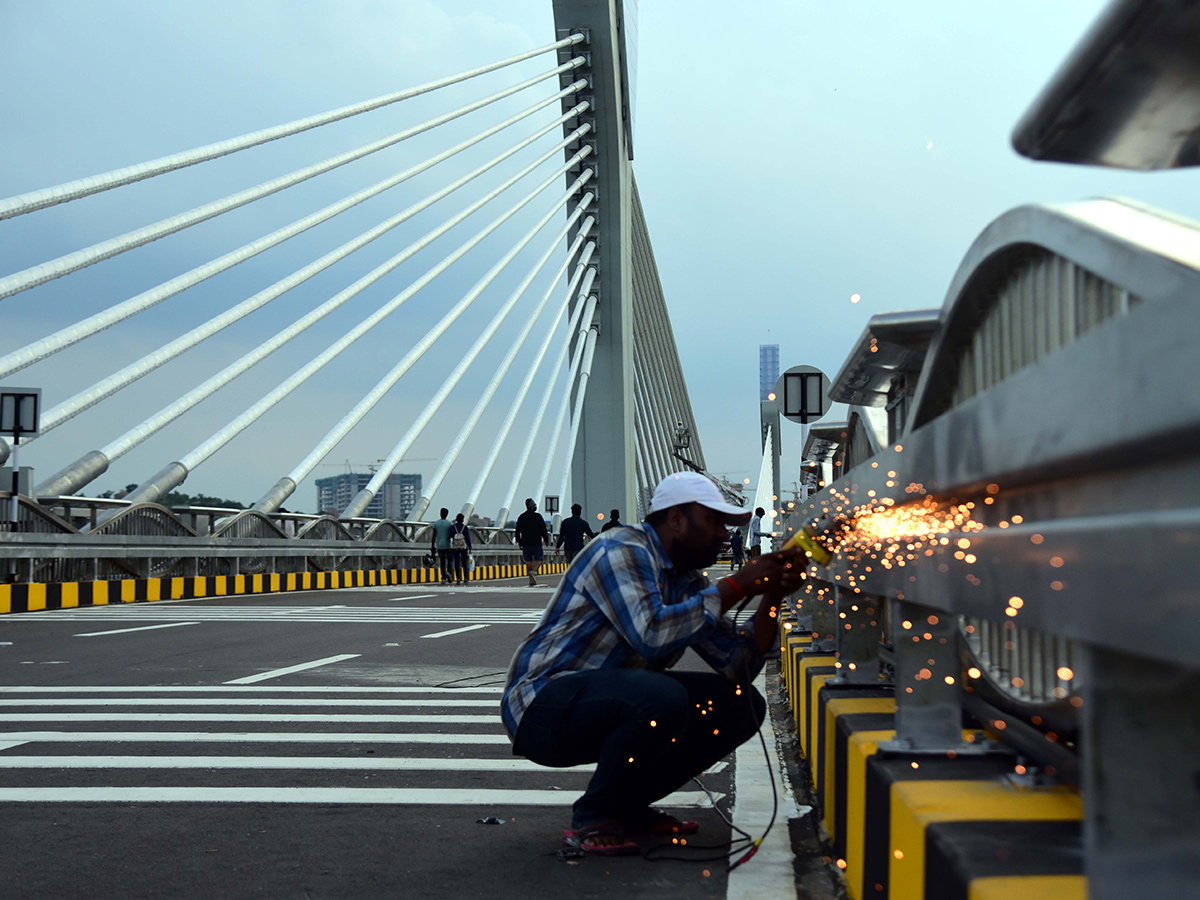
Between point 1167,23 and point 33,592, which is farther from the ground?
point 1167,23

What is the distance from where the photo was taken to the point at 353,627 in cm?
1154

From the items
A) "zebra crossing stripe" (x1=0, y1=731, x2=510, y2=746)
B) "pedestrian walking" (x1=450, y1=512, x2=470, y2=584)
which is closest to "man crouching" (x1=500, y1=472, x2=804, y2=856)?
"zebra crossing stripe" (x1=0, y1=731, x2=510, y2=746)

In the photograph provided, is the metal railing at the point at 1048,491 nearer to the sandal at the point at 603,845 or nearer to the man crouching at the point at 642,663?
the man crouching at the point at 642,663

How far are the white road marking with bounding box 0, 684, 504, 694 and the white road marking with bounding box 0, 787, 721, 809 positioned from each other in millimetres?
2633

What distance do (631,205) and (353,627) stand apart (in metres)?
24.0

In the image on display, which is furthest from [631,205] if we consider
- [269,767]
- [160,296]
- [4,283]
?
[269,767]

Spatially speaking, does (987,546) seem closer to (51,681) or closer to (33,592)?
(51,681)

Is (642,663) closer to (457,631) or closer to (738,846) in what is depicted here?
(738,846)

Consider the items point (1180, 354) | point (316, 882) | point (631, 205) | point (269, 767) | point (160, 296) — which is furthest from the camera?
point (631, 205)

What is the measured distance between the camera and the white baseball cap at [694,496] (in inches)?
136

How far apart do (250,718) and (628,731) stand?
319cm

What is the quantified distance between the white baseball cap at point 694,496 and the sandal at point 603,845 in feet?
2.87

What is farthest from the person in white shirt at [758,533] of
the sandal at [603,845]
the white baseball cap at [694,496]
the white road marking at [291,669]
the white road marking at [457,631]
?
the white road marking at [291,669]

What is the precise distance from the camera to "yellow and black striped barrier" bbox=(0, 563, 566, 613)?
14.2 metres
